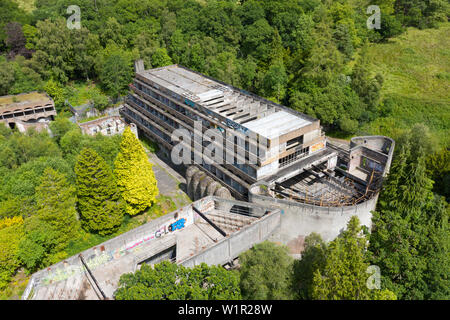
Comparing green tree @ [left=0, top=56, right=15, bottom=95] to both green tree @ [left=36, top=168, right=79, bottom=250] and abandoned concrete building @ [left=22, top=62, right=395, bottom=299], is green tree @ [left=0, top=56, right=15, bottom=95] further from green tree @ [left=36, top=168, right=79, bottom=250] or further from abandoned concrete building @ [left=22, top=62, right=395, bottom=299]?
green tree @ [left=36, top=168, right=79, bottom=250]

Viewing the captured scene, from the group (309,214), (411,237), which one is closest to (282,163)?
(309,214)

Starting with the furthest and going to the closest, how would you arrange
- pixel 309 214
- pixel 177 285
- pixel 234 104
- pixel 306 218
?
pixel 234 104
pixel 306 218
pixel 309 214
pixel 177 285

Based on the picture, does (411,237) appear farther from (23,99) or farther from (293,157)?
(23,99)

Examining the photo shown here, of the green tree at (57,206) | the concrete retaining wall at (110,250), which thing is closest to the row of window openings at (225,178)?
the concrete retaining wall at (110,250)

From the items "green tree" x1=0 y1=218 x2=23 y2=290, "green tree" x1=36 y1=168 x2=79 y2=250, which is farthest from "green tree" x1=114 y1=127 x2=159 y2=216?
"green tree" x1=0 y1=218 x2=23 y2=290

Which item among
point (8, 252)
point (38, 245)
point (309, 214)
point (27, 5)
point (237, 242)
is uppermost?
point (27, 5)

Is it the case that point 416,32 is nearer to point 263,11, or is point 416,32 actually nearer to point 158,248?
point 263,11

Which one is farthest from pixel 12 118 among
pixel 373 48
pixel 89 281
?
pixel 373 48
